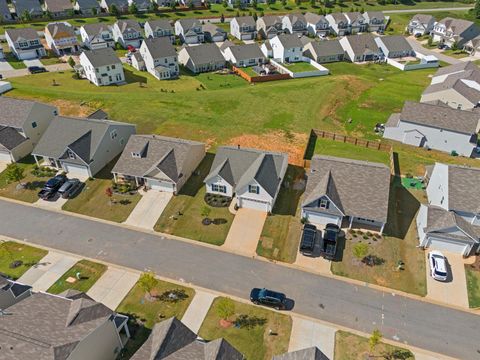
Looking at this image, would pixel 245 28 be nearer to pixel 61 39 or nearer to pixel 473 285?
pixel 61 39

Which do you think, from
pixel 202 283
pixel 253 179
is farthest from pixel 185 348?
pixel 253 179

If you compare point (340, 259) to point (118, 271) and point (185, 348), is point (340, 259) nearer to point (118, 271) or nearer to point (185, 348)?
point (185, 348)

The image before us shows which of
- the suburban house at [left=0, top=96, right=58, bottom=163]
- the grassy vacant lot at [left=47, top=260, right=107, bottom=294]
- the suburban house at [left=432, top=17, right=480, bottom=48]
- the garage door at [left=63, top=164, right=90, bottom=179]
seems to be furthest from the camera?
the suburban house at [left=432, top=17, right=480, bottom=48]

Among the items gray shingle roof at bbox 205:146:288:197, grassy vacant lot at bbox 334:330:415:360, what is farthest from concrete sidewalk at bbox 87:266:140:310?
grassy vacant lot at bbox 334:330:415:360

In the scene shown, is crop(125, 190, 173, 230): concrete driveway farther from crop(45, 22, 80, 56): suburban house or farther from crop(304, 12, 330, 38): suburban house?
crop(304, 12, 330, 38): suburban house

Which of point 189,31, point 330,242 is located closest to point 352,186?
point 330,242

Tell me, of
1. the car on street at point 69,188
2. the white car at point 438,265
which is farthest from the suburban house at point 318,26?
the white car at point 438,265

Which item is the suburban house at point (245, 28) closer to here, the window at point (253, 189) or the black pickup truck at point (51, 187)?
the black pickup truck at point (51, 187)
